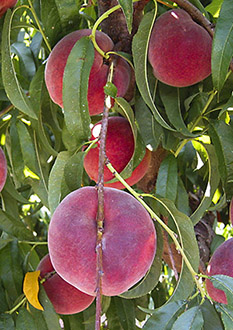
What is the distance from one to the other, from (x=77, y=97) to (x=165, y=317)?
1.13ft

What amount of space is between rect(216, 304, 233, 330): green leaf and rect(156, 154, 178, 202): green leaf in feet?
1.06

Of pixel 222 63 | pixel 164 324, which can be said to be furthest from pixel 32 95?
pixel 164 324

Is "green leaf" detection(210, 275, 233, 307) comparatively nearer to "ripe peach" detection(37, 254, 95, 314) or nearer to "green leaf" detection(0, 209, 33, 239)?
"ripe peach" detection(37, 254, 95, 314)

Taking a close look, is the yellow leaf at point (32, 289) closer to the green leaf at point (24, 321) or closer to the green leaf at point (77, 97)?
the green leaf at point (24, 321)

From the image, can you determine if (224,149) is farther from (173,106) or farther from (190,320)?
(190,320)

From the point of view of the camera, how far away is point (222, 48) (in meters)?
0.71

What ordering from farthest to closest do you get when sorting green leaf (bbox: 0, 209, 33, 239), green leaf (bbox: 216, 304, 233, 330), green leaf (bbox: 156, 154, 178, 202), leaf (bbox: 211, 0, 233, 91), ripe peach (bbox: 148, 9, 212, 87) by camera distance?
green leaf (bbox: 0, 209, 33, 239), green leaf (bbox: 156, 154, 178, 202), ripe peach (bbox: 148, 9, 212, 87), leaf (bbox: 211, 0, 233, 91), green leaf (bbox: 216, 304, 233, 330)

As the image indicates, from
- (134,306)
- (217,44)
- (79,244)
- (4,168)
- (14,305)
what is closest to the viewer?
(79,244)

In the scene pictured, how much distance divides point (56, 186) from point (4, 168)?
0.13 m

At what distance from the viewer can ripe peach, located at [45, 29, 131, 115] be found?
827 mm

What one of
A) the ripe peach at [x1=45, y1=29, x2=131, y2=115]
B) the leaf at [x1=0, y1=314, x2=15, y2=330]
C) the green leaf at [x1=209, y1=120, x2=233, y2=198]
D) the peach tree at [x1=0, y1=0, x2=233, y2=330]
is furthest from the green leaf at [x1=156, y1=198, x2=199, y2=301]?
the leaf at [x1=0, y1=314, x2=15, y2=330]

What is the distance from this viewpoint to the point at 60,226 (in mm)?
625

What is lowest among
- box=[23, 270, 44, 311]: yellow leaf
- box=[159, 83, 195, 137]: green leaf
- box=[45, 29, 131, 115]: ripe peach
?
box=[23, 270, 44, 311]: yellow leaf

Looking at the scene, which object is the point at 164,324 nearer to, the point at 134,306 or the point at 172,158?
the point at 172,158
